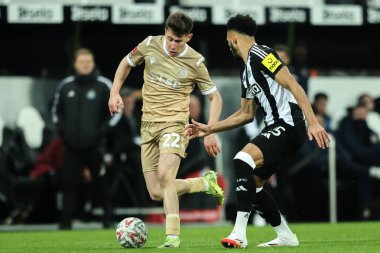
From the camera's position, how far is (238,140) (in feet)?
53.2

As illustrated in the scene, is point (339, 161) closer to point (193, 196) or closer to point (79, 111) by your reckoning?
point (193, 196)

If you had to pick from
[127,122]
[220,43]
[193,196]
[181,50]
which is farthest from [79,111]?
[181,50]

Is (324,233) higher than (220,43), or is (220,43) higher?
(220,43)

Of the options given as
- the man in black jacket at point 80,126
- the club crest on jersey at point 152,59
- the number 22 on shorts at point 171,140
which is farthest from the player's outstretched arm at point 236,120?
the man in black jacket at point 80,126

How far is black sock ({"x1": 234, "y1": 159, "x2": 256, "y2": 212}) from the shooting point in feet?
29.8

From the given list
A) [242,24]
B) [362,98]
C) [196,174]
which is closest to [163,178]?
[242,24]

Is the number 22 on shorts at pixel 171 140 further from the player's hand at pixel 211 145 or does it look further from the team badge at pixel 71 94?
the team badge at pixel 71 94

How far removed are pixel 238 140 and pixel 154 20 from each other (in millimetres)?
2169

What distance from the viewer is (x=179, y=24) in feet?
31.1

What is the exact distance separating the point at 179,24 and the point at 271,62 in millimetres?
898

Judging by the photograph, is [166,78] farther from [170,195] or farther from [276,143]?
[276,143]

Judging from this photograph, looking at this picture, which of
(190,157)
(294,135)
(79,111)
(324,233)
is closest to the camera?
(294,135)

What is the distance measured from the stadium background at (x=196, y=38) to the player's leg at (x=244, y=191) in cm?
683

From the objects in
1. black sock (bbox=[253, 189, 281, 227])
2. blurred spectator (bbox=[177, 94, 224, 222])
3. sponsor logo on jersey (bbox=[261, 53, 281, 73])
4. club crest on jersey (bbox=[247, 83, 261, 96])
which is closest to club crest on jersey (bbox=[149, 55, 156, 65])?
club crest on jersey (bbox=[247, 83, 261, 96])
